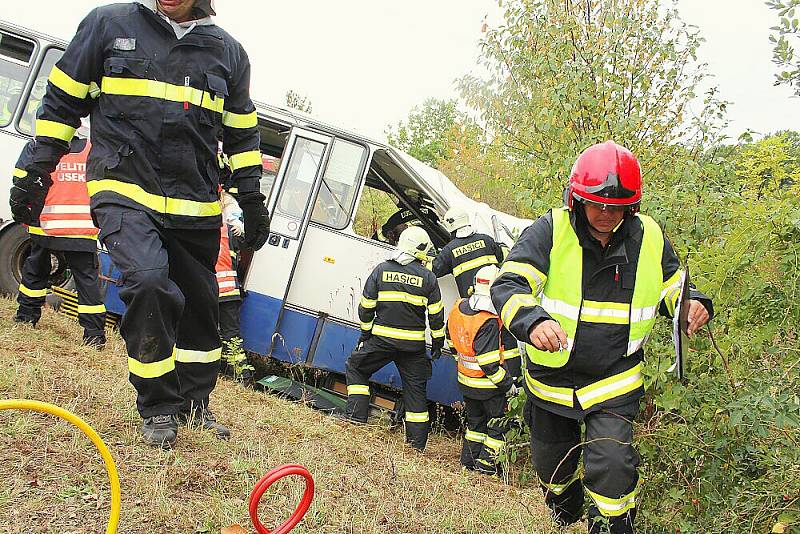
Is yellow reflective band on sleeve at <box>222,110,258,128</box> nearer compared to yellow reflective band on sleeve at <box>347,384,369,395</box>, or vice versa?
yellow reflective band on sleeve at <box>222,110,258,128</box>

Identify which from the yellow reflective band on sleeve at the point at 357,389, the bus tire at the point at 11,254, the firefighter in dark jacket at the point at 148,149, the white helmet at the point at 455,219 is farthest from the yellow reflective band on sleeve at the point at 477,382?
the bus tire at the point at 11,254

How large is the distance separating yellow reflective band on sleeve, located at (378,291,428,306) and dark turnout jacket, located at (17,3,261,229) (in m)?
2.93

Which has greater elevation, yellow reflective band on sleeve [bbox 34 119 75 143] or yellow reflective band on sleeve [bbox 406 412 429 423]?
yellow reflective band on sleeve [bbox 34 119 75 143]

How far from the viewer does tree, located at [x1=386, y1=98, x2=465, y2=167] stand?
20423 millimetres

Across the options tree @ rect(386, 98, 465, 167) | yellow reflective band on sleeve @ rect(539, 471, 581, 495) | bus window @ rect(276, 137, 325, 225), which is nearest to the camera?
yellow reflective band on sleeve @ rect(539, 471, 581, 495)

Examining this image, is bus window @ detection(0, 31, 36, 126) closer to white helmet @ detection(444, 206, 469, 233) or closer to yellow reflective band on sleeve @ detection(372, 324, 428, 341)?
yellow reflective band on sleeve @ detection(372, 324, 428, 341)

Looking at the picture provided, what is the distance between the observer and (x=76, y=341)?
215 inches

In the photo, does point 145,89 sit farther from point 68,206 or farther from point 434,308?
point 434,308

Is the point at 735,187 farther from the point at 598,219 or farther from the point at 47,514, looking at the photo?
the point at 47,514

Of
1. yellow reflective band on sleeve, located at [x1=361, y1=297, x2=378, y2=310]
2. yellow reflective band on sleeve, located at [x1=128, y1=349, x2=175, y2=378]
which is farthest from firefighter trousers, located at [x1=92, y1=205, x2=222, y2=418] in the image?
yellow reflective band on sleeve, located at [x1=361, y1=297, x2=378, y2=310]

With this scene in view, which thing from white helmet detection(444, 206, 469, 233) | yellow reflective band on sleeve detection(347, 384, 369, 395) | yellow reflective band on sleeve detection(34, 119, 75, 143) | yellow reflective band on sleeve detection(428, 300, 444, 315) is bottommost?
yellow reflective band on sleeve detection(347, 384, 369, 395)

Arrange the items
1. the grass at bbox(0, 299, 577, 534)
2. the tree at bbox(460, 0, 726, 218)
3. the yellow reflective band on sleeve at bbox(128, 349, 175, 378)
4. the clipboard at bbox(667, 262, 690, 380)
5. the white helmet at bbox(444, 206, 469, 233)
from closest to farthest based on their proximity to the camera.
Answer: the grass at bbox(0, 299, 577, 534) → the clipboard at bbox(667, 262, 690, 380) → the yellow reflective band on sleeve at bbox(128, 349, 175, 378) → the tree at bbox(460, 0, 726, 218) → the white helmet at bbox(444, 206, 469, 233)

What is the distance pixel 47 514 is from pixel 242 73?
2.12 m

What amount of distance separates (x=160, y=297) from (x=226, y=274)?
3072mm
